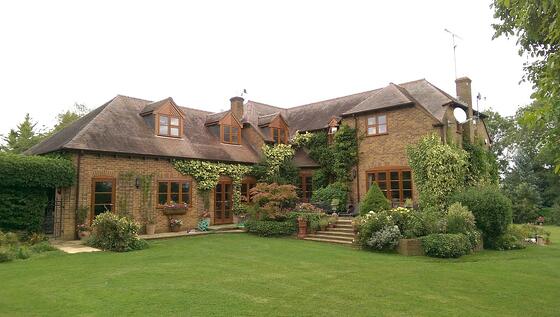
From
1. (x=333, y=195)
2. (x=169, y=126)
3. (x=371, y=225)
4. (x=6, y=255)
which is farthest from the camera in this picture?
(x=333, y=195)

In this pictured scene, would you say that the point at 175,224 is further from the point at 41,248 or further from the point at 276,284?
the point at 276,284

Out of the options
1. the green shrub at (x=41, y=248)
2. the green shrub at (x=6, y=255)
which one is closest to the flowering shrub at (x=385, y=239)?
the green shrub at (x=41, y=248)

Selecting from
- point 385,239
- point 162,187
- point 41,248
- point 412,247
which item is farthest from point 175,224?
point 412,247

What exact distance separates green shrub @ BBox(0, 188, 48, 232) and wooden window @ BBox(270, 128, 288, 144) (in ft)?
45.3

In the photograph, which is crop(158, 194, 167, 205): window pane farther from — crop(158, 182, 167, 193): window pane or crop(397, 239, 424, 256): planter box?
crop(397, 239, 424, 256): planter box

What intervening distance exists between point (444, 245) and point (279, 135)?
48.2 feet

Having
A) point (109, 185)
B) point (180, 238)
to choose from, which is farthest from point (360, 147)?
point (109, 185)

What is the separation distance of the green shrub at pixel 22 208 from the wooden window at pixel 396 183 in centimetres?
1619

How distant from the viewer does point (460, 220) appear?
1448 centimetres

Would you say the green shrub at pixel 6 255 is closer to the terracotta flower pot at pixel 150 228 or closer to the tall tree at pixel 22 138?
the terracotta flower pot at pixel 150 228

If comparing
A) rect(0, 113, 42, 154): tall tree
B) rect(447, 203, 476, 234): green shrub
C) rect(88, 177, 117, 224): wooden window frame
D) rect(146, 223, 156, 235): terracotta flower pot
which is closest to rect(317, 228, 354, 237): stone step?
rect(447, 203, 476, 234): green shrub

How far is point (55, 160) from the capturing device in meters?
15.6

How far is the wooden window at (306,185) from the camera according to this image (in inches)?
949

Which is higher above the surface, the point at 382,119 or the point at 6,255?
the point at 382,119
